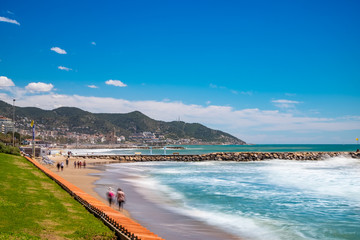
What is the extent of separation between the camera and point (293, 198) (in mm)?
22375

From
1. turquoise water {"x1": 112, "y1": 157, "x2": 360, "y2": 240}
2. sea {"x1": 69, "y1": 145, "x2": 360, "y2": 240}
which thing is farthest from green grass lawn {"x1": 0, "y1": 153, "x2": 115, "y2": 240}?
turquoise water {"x1": 112, "y1": 157, "x2": 360, "y2": 240}

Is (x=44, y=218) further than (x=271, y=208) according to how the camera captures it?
No

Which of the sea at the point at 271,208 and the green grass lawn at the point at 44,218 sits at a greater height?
the green grass lawn at the point at 44,218

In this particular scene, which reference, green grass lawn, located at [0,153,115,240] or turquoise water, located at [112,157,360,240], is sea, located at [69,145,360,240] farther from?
green grass lawn, located at [0,153,115,240]

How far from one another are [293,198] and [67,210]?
16.7m

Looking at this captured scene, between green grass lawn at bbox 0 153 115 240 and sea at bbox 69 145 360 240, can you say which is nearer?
green grass lawn at bbox 0 153 115 240

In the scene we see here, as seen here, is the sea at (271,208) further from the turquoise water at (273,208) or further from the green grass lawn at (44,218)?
the green grass lawn at (44,218)

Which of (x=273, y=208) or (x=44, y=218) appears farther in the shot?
(x=273, y=208)

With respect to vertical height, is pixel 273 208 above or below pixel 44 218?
below

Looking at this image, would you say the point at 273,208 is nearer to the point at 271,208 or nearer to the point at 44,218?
the point at 271,208

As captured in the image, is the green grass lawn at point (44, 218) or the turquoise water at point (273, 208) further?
the turquoise water at point (273, 208)

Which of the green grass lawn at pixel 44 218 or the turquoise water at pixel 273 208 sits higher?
the green grass lawn at pixel 44 218

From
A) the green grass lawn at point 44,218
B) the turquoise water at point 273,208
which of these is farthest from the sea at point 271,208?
the green grass lawn at point 44,218

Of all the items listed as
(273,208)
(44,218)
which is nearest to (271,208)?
(273,208)
